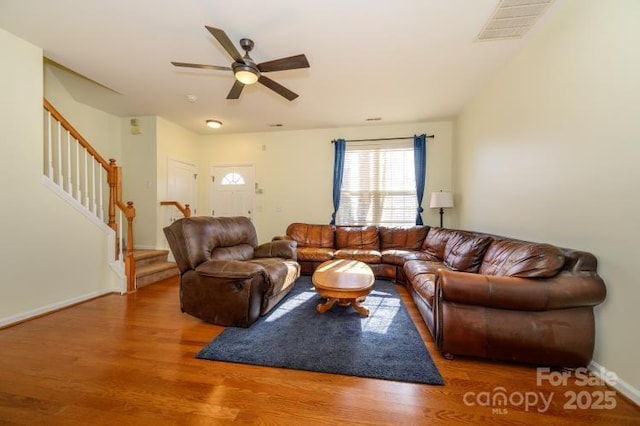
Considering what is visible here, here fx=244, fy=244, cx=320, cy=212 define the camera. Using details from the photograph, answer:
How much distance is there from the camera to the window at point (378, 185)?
475cm

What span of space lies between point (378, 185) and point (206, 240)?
334cm

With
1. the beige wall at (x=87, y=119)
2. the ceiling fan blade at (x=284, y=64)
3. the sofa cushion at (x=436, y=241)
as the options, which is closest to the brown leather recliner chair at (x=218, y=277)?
the ceiling fan blade at (x=284, y=64)

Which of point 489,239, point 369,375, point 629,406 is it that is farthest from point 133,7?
point 629,406

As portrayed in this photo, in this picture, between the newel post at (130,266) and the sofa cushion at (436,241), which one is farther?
the sofa cushion at (436,241)

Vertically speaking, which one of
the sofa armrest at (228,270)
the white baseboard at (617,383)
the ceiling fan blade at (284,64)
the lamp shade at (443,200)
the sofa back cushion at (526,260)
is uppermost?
the ceiling fan blade at (284,64)

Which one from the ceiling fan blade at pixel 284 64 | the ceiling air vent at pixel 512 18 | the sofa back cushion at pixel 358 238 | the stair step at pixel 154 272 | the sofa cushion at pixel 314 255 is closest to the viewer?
the ceiling air vent at pixel 512 18

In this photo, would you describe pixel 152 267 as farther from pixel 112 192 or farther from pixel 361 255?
pixel 361 255

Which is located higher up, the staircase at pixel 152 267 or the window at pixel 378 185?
the window at pixel 378 185

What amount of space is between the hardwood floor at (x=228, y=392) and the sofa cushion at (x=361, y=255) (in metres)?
1.82

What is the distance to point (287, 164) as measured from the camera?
5.13 m

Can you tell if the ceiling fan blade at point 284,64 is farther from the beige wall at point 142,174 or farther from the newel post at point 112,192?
the beige wall at point 142,174

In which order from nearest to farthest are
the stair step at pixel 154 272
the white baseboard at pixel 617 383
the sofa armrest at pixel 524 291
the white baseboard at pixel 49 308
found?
the white baseboard at pixel 617 383
the sofa armrest at pixel 524 291
the white baseboard at pixel 49 308
the stair step at pixel 154 272

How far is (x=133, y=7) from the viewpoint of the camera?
2.02 metres

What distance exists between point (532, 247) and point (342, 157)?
11.4 ft
